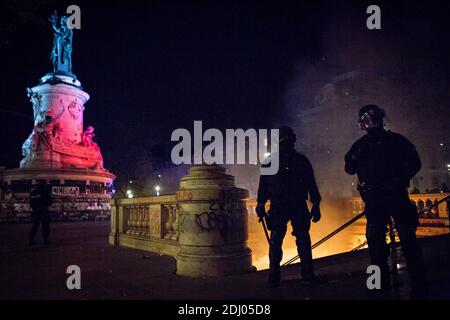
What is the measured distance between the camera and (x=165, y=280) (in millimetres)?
4621

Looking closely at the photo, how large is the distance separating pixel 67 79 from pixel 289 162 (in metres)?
26.9

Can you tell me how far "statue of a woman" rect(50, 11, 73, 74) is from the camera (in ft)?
90.7

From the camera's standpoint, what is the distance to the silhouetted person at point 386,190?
11.1ft

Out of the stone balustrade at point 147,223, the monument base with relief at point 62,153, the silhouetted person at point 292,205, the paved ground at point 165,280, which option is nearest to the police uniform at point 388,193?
the paved ground at point 165,280

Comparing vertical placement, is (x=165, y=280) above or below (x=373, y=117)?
below

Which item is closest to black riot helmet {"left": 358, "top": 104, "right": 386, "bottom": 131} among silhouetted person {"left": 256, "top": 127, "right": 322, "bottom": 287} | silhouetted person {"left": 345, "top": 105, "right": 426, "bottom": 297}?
silhouetted person {"left": 345, "top": 105, "right": 426, "bottom": 297}

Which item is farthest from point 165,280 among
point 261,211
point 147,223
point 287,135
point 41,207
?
point 41,207

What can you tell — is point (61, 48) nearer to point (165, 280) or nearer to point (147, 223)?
point (147, 223)

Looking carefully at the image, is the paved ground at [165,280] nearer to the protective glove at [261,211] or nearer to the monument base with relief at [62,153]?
the protective glove at [261,211]

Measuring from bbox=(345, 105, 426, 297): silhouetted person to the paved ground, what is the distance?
0.36 meters

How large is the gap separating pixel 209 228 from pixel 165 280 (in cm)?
93

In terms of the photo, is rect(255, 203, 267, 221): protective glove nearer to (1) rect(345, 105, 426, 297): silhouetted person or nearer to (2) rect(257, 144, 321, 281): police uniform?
(2) rect(257, 144, 321, 281): police uniform
